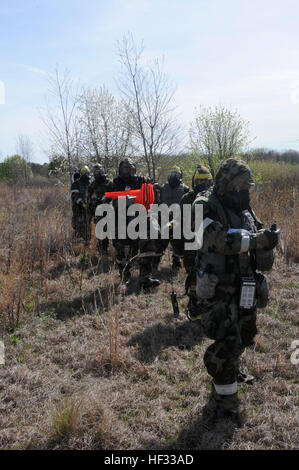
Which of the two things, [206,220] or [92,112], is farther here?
[92,112]

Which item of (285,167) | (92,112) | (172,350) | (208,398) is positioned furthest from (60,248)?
(285,167)

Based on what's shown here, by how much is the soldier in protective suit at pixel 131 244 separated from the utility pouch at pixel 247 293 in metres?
2.86

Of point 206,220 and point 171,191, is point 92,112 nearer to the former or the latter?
point 171,191

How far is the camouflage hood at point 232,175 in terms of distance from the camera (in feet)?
8.09

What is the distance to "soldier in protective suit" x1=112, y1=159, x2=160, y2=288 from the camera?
5.29 metres

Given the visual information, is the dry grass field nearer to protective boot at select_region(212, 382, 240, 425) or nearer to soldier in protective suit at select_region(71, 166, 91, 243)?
protective boot at select_region(212, 382, 240, 425)

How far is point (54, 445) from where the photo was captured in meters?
2.34

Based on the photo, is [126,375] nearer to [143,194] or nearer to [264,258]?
[264,258]

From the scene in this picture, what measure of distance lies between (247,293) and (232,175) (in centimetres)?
85

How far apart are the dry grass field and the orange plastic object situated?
1369 mm

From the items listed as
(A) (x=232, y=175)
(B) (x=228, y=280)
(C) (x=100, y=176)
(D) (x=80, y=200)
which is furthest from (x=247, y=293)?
(D) (x=80, y=200)

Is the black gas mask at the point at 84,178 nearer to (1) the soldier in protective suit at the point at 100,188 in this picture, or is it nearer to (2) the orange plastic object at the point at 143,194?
(1) the soldier in protective suit at the point at 100,188
